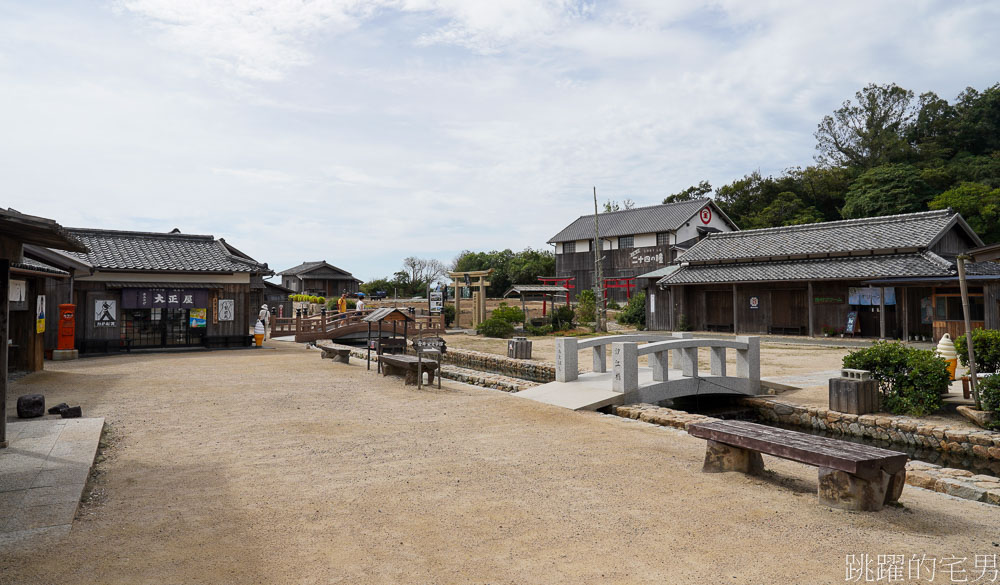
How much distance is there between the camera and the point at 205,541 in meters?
3.77

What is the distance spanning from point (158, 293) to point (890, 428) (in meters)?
19.2

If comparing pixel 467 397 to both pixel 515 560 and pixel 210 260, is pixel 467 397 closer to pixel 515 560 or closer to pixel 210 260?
pixel 515 560

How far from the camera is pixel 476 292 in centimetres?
3052

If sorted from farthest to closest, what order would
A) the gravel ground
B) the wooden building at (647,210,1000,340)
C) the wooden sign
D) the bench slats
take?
1. the wooden sign
2. the wooden building at (647,210,1000,340)
3. the bench slats
4. the gravel ground

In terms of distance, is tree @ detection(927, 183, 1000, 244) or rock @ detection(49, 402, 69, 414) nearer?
rock @ detection(49, 402, 69, 414)

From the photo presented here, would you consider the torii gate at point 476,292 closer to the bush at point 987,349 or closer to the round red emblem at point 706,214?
the round red emblem at point 706,214

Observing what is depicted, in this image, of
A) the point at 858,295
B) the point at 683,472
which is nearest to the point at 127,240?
the point at 683,472

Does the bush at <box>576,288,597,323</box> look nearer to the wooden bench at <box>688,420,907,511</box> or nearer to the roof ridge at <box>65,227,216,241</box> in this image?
the roof ridge at <box>65,227,216,241</box>

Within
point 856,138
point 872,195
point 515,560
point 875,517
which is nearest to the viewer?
point 515,560

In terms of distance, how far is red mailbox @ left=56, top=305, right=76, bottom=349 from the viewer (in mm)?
15546

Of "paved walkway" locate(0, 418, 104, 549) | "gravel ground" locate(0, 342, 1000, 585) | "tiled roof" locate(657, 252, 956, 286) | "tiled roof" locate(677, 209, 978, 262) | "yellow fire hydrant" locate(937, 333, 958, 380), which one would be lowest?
"gravel ground" locate(0, 342, 1000, 585)

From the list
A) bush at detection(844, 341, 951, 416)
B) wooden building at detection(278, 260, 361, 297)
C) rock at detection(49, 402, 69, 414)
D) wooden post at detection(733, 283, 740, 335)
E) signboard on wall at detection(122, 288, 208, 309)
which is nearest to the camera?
rock at detection(49, 402, 69, 414)

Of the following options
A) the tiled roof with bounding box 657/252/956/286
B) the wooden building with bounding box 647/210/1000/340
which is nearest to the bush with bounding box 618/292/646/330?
the wooden building with bounding box 647/210/1000/340

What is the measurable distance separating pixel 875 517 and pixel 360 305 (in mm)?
26570
